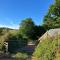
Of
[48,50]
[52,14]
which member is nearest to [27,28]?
[52,14]

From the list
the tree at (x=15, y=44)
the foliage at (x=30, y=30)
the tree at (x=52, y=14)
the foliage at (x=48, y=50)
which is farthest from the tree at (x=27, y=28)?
the foliage at (x=48, y=50)

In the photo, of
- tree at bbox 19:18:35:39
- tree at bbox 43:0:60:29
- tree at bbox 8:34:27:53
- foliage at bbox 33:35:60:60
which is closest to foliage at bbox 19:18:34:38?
tree at bbox 19:18:35:39

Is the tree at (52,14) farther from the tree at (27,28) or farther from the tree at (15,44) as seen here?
the tree at (15,44)

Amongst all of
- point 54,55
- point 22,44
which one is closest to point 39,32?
point 22,44

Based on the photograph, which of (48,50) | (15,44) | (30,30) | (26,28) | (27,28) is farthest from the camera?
(26,28)

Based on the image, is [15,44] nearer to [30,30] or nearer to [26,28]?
[30,30]

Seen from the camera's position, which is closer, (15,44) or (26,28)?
(15,44)

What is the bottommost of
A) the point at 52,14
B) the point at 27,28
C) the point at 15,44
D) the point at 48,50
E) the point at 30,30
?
the point at 48,50

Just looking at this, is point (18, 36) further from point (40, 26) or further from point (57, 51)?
point (57, 51)

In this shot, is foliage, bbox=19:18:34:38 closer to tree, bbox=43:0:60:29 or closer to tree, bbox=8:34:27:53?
tree, bbox=43:0:60:29

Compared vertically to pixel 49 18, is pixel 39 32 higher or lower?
lower

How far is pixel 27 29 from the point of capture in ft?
132

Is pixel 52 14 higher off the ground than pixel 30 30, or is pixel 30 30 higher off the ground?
pixel 52 14

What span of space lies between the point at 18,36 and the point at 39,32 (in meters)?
3.80
